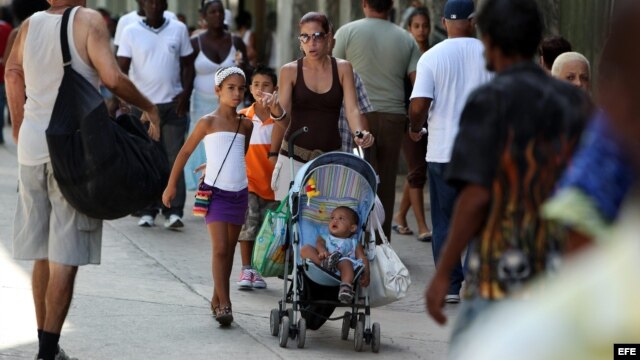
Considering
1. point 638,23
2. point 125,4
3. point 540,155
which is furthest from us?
point 125,4

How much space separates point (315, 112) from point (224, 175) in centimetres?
87

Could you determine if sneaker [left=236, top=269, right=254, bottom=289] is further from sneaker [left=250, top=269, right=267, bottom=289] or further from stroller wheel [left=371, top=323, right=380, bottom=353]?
stroller wheel [left=371, top=323, right=380, bottom=353]

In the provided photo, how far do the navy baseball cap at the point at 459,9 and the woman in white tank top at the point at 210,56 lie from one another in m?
4.20

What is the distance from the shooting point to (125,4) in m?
25.5

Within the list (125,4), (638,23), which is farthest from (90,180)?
(125,4)

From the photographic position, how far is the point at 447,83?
27.5 ft

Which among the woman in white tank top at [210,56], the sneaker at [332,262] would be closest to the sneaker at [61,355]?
the sneaker at [332,262]

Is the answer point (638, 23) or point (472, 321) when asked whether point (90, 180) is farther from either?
point (638, 23)

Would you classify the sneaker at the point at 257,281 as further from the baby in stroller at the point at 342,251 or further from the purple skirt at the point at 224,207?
the baby in stroller at the point at 342,251

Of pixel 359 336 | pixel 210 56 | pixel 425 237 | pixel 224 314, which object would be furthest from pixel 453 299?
pixel 210 56

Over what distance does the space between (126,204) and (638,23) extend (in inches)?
154

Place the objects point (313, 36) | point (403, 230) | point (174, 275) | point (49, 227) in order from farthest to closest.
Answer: point (403, 230), point (174, 275), point (313, 36), point (49, 227)

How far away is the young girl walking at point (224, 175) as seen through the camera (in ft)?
24.7

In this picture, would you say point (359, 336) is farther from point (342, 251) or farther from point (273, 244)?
point (273, 244)
